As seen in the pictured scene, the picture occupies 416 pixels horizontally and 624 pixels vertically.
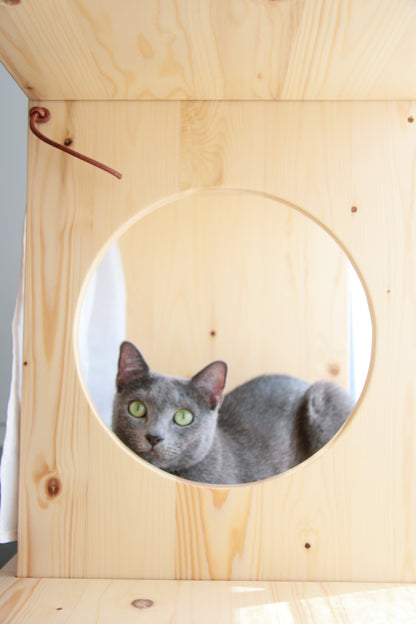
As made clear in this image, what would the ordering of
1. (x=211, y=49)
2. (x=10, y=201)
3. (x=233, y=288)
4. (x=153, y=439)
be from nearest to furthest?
(x=211, y=49) < (x=153, y=439) < (x=233, y=288) < (x=10, y=201)

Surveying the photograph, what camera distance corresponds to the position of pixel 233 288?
98 cm

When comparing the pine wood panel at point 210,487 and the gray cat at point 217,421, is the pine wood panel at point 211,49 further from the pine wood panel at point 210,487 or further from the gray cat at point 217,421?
the gray cat at point 217,421

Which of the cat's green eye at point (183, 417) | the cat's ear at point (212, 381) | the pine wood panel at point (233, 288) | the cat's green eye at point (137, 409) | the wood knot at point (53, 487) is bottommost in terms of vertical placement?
the wood knot at point (53, 487)

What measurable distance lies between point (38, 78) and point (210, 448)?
56 cm

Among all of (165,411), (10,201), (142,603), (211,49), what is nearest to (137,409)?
(165,411)

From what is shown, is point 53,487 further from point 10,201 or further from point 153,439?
point 10,201

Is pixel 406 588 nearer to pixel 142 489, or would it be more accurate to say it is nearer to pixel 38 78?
pixel 142 489

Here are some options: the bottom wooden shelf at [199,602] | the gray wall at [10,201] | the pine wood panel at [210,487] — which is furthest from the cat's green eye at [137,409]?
the gray wall at [10,201]

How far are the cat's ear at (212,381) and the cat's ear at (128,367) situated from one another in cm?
8

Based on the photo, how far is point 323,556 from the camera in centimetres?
69

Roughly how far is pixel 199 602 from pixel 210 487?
13 cm

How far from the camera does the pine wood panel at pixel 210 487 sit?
0.70m

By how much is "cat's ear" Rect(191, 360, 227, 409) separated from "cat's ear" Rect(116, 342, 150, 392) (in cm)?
8

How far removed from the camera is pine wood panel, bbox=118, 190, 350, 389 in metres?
0.96
